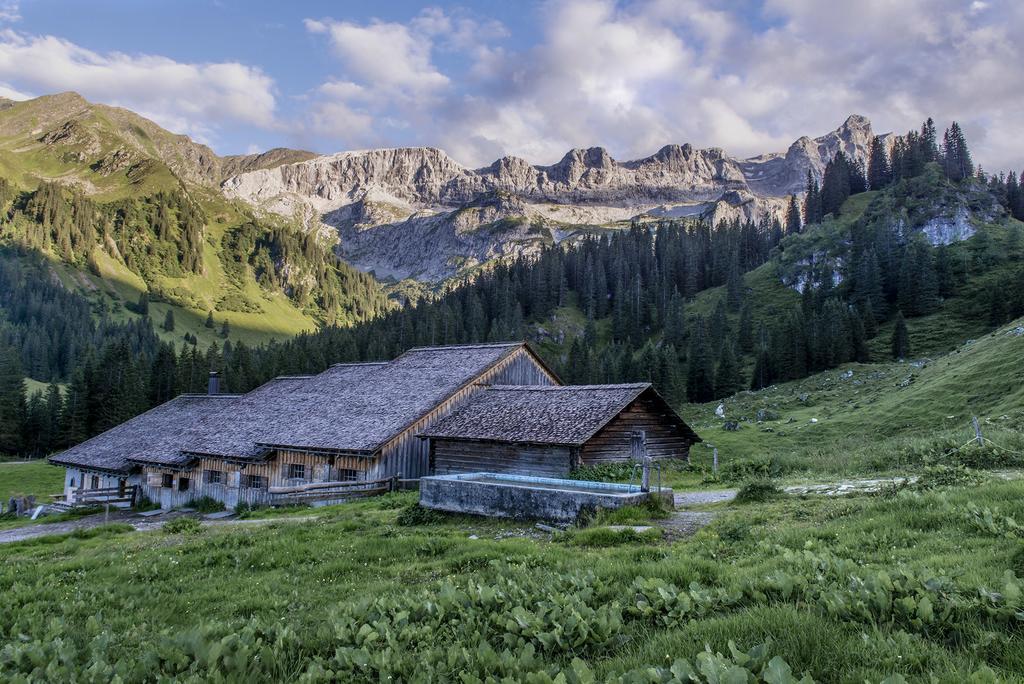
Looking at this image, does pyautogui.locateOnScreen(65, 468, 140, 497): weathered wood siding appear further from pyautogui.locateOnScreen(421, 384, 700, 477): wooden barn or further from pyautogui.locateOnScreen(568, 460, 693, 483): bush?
pyautogui.locateOnScreen(568, 460, 693, 483): bush

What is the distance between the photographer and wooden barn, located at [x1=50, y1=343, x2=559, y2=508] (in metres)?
34.2

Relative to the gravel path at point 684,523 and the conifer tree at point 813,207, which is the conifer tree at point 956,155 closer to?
the conifer tree at point 813,207

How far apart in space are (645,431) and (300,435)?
21.3m

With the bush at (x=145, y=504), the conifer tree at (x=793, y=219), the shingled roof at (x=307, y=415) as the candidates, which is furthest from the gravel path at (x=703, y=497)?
the conifer tree at (x=793, y=219)

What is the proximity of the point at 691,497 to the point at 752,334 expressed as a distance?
107 metres

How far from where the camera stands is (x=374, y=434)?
34062mm

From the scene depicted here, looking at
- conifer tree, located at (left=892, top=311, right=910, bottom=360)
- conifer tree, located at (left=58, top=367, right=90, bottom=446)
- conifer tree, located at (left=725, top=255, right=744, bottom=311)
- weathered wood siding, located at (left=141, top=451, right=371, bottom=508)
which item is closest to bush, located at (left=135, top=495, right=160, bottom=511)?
weathered wood siding, located at (left=141, top=451, right=371, bottom=508)

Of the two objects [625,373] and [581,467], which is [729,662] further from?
[625,373]

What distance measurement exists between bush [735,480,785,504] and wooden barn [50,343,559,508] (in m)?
20.5

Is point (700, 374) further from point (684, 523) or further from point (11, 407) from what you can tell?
point (11, 407)

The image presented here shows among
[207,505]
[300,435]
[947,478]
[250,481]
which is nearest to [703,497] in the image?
[947,478]

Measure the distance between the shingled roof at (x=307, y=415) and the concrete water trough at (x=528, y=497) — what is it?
45.8 ft

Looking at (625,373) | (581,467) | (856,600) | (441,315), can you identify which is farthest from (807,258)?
(856,600)

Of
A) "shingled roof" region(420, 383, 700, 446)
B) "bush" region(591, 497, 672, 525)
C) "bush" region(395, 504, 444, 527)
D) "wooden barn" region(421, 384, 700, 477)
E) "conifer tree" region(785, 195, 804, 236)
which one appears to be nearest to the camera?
"bush" region(591, 497, 672, 525)
